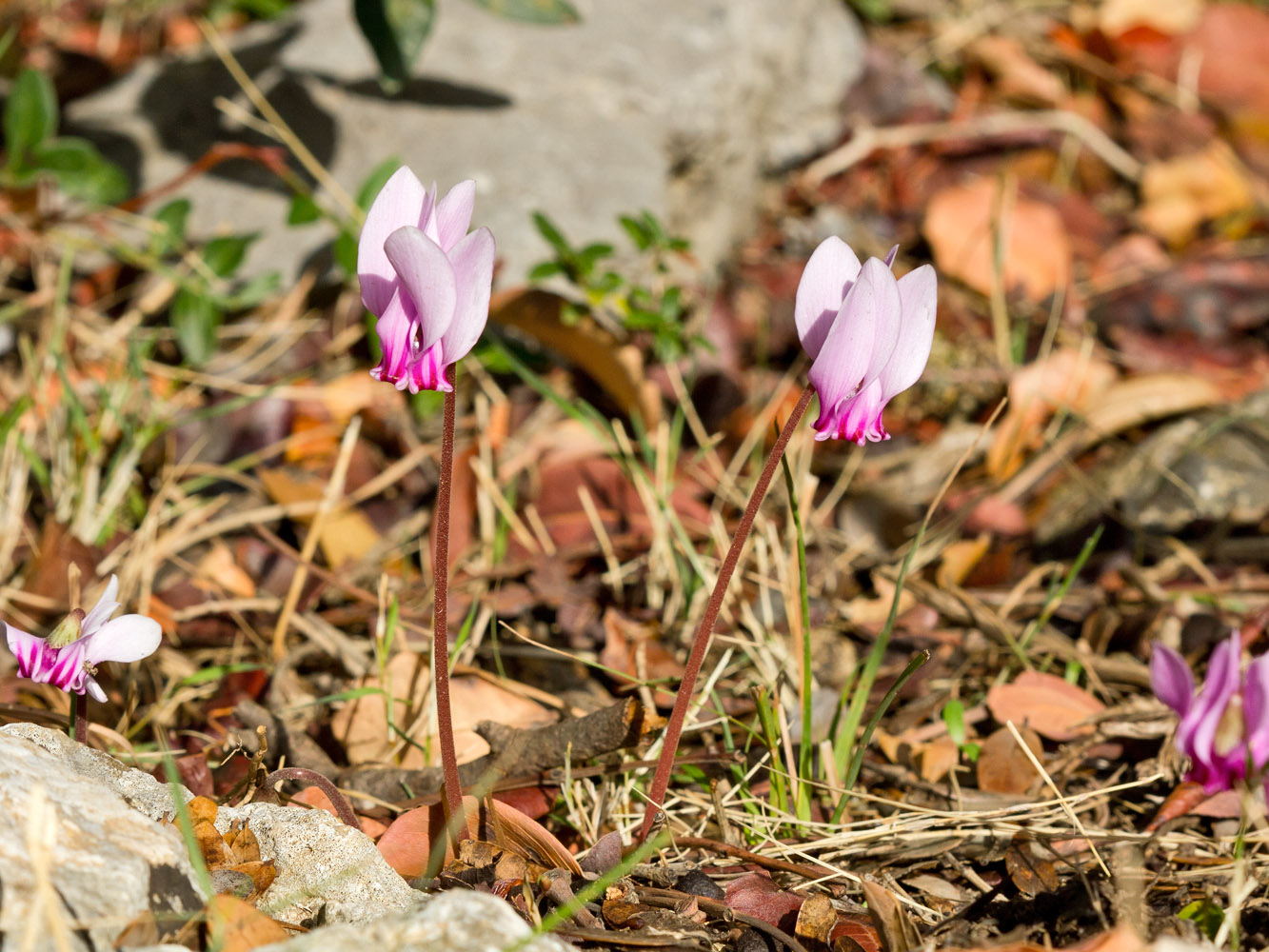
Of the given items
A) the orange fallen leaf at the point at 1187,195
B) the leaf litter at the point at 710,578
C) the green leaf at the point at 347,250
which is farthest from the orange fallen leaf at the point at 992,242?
the green leaf at the point at 347,250

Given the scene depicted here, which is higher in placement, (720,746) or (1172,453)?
(1172,453)

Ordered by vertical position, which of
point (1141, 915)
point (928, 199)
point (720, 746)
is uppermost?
point (928, 199)

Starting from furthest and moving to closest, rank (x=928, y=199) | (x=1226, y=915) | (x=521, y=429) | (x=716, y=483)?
(x=928, y=199)
(x=521, y=429)
(x=716, y=483)
(x=1226, y=915)

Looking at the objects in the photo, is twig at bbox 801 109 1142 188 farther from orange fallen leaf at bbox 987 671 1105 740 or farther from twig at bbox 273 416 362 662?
orange fallen leaf at bbox 987 671 1105 740

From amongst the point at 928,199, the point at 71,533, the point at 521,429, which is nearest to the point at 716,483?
the point at 521,429

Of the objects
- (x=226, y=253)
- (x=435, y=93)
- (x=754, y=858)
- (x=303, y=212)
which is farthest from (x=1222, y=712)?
(x=435, y=93)

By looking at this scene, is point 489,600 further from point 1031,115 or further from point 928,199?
point 1031,115

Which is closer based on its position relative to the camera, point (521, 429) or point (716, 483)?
point (716, 483)

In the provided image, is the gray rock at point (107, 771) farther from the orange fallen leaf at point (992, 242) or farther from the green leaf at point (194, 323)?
the orange fallen leaf at point (992, 242)

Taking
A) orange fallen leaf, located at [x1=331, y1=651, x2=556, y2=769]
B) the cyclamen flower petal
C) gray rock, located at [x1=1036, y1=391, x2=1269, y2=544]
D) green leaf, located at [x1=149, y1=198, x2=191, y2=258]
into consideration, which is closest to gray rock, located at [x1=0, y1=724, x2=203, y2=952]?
orange fallen leaf, located at [x1=331, y1=651, x2=556, y2=769]
